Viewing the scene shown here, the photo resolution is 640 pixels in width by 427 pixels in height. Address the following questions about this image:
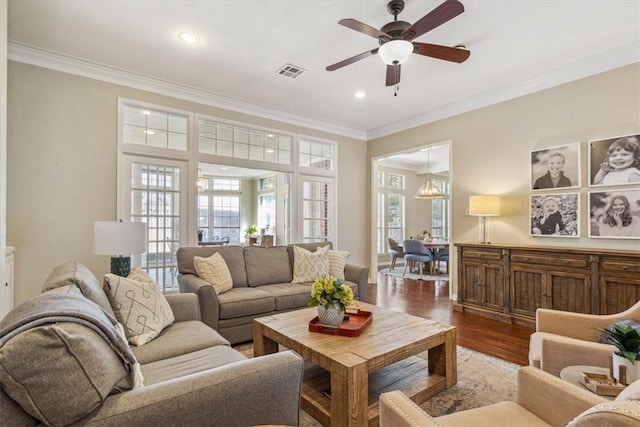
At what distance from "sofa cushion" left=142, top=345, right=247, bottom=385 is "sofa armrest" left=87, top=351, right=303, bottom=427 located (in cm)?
54

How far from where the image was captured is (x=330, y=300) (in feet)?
7.46

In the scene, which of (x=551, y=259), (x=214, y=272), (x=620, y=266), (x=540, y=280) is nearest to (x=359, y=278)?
(x=214, y=272)

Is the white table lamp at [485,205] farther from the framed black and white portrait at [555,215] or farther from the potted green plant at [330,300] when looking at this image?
the potted green plant at [330,300]

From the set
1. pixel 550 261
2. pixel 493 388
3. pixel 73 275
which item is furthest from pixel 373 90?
pixel 73 275

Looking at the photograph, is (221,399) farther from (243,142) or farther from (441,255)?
(441,255)

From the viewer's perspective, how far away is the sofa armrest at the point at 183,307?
2488mm

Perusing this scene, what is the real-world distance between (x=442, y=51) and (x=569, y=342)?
7.60ft

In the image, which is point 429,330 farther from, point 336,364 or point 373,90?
point 373,90

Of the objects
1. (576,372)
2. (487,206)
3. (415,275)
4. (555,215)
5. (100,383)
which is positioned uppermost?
(487,206)

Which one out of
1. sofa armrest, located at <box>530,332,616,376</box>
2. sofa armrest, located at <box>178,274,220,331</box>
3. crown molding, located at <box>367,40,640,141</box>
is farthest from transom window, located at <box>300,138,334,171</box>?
sofa armrest, located at <box>530,332,616,376</box>

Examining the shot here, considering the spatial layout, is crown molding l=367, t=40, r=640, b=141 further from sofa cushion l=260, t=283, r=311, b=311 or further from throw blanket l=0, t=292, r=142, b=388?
throw blanket l=0, t=292, r=142, b=388

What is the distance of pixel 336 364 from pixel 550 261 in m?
3.07

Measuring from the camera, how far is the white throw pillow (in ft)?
13.9

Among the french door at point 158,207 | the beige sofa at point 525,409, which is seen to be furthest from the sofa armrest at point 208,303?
the beige sofa at point 525,409
